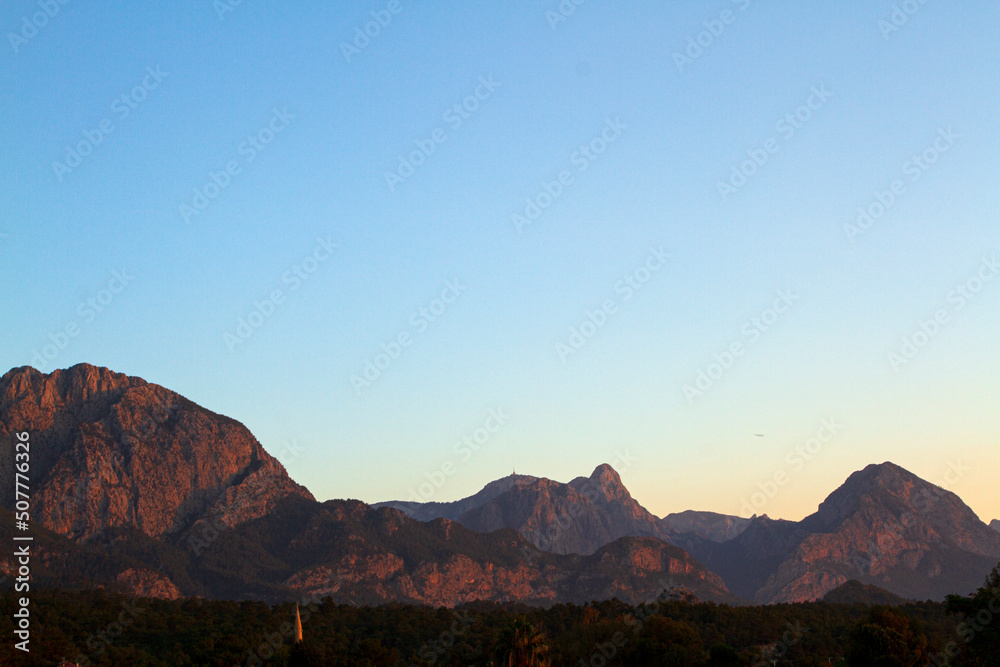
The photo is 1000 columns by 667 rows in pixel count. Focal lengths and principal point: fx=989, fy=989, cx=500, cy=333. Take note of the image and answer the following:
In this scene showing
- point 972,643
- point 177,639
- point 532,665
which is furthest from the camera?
point 177,639

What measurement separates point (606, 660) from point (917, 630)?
39731 millimetres

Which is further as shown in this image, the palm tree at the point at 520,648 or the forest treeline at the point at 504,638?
the forest treeline at the point at 504,638

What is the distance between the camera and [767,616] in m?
194

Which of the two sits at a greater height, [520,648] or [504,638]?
[504,638]

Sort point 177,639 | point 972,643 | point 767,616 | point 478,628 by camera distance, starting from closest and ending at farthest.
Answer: point 972,643 < point 177,639 < point 478,628 < point 767,616

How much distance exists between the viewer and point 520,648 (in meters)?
103

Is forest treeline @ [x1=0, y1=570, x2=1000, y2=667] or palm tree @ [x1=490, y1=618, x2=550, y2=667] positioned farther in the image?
forest treeline @ [x1=0, y1=570, x2=1000, y2=667]

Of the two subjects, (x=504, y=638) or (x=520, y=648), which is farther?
(x=504, y=638)

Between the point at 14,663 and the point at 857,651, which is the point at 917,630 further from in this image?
the point at 14,663

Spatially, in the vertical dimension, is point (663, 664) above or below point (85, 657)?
below

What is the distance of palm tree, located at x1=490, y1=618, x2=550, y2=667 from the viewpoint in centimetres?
10275

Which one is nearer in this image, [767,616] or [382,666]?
[382,666]

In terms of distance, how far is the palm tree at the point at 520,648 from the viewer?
103m

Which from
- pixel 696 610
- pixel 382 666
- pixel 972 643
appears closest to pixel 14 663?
pixel 382 666
